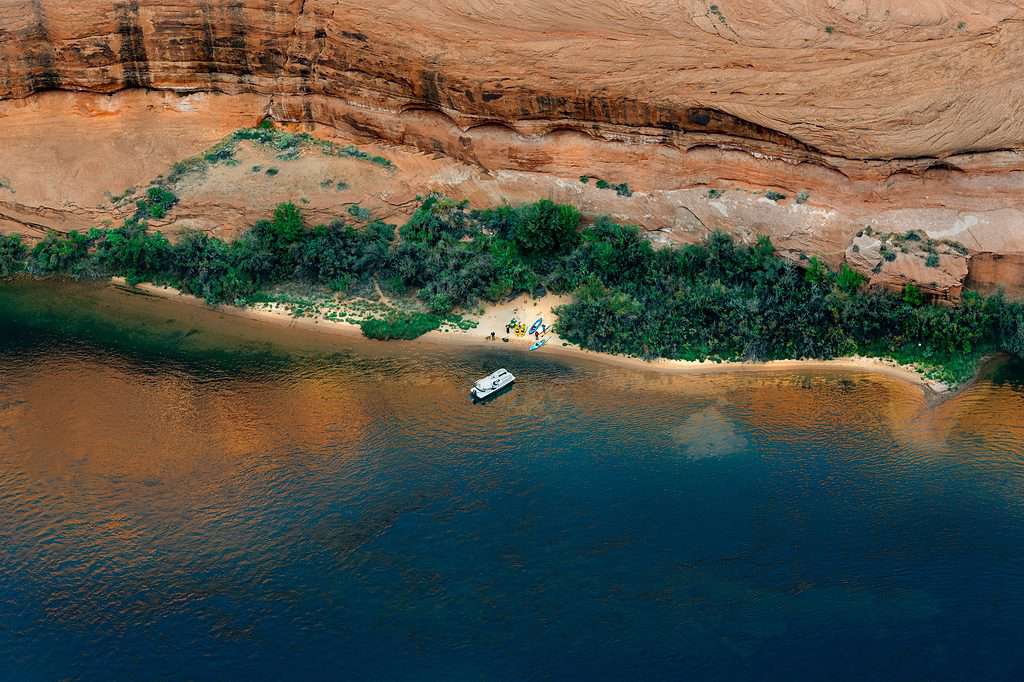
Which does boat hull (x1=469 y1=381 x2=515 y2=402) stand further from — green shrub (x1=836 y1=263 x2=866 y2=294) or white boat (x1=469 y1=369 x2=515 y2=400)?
green shrub (x1=836 y1=263 x2=866 y2=294)

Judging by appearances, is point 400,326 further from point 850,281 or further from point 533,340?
point 850,281

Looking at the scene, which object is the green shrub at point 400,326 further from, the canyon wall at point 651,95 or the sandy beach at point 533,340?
the canyon wall at point 651,95

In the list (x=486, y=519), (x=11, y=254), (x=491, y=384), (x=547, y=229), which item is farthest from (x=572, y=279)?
(x=11, y=254)

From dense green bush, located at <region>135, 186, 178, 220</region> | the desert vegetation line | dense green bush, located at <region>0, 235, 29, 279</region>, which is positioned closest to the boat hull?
the desert vegetation line

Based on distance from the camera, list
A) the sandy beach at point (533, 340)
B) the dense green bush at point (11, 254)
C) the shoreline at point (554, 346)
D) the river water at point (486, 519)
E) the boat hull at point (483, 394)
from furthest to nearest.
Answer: the dense green bush at point (11, 254) → the sandy beach at point (533, 340) → the shoreline at point (554, 346) → the boat hull at point (483, 394) → the river water at point (486, 519)

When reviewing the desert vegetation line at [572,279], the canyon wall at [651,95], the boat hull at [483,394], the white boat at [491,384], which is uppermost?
the canyon wall at [651,95]

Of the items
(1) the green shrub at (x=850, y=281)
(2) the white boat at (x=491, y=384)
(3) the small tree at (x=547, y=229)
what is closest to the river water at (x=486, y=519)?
(2) the white boat at (x=491, y=384)
